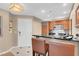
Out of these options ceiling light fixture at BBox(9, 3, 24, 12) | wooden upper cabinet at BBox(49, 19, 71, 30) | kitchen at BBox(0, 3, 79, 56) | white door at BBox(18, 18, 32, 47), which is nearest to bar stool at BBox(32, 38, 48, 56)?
kitchen at BBox(0, 3, 79, 56)

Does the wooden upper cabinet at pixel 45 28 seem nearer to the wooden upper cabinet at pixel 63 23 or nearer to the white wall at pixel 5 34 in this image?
the wooden upper cabinet at pixel 63 23

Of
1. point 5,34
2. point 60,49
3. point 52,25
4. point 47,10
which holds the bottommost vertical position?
point 60,49

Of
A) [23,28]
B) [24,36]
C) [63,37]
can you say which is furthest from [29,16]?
[63,37]

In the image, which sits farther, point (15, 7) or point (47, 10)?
point (47, 10)

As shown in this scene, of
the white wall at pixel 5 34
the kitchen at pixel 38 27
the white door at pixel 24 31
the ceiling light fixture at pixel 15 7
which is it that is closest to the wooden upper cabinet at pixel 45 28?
the kitchen at pixel 38 27

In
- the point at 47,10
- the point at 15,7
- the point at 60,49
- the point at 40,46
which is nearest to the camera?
the point at 15,7

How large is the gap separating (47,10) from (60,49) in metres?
0.63

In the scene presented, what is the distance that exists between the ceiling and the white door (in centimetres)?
12

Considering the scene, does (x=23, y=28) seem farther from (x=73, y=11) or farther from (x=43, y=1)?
(x=73, y=11)

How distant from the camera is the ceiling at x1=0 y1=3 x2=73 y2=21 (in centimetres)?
147

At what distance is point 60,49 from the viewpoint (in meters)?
1.69

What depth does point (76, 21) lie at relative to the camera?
1.54 m

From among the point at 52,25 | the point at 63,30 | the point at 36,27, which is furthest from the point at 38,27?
the point at 63,30

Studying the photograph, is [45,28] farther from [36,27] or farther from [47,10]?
[47,10]
